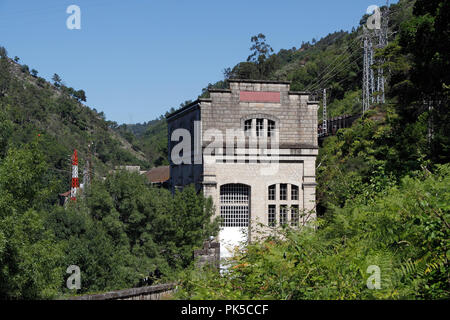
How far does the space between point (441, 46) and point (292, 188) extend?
1372cm

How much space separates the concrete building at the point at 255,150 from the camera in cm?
3066

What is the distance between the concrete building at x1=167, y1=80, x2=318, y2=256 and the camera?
3066cm

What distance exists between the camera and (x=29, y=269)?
16.5 m

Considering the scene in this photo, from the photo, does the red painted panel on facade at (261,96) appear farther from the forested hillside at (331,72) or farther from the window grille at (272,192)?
the forested hillside at (331,72)

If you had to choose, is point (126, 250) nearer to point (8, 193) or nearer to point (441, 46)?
point (8, 193)

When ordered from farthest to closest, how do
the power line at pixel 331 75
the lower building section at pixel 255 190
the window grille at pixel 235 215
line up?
the power line at pixel 331 75 → the window grille at pixel 235 215 → the lower building section at pixel 255 190

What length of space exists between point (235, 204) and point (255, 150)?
3.43 m

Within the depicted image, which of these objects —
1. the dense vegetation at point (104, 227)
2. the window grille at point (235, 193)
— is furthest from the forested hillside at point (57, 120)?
the dense vegetation at point (104, 227)

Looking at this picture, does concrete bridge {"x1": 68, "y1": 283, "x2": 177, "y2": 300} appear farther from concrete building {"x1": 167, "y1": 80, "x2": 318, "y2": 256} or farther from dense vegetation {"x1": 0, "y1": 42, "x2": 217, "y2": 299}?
concrete building {"x1": 167, "y1": 80, "x2": 318, "y2": 256}

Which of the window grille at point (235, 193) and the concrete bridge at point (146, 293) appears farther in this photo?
the window grille at point (235, 193)

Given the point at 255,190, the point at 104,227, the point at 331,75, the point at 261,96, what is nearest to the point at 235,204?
the point at 255,190

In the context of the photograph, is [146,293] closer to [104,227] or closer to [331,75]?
[104,227]

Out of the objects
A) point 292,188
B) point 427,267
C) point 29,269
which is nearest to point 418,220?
point 427,267

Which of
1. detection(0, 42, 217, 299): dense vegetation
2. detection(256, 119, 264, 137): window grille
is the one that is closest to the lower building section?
detection(256, 119, 264, 137): window grille
